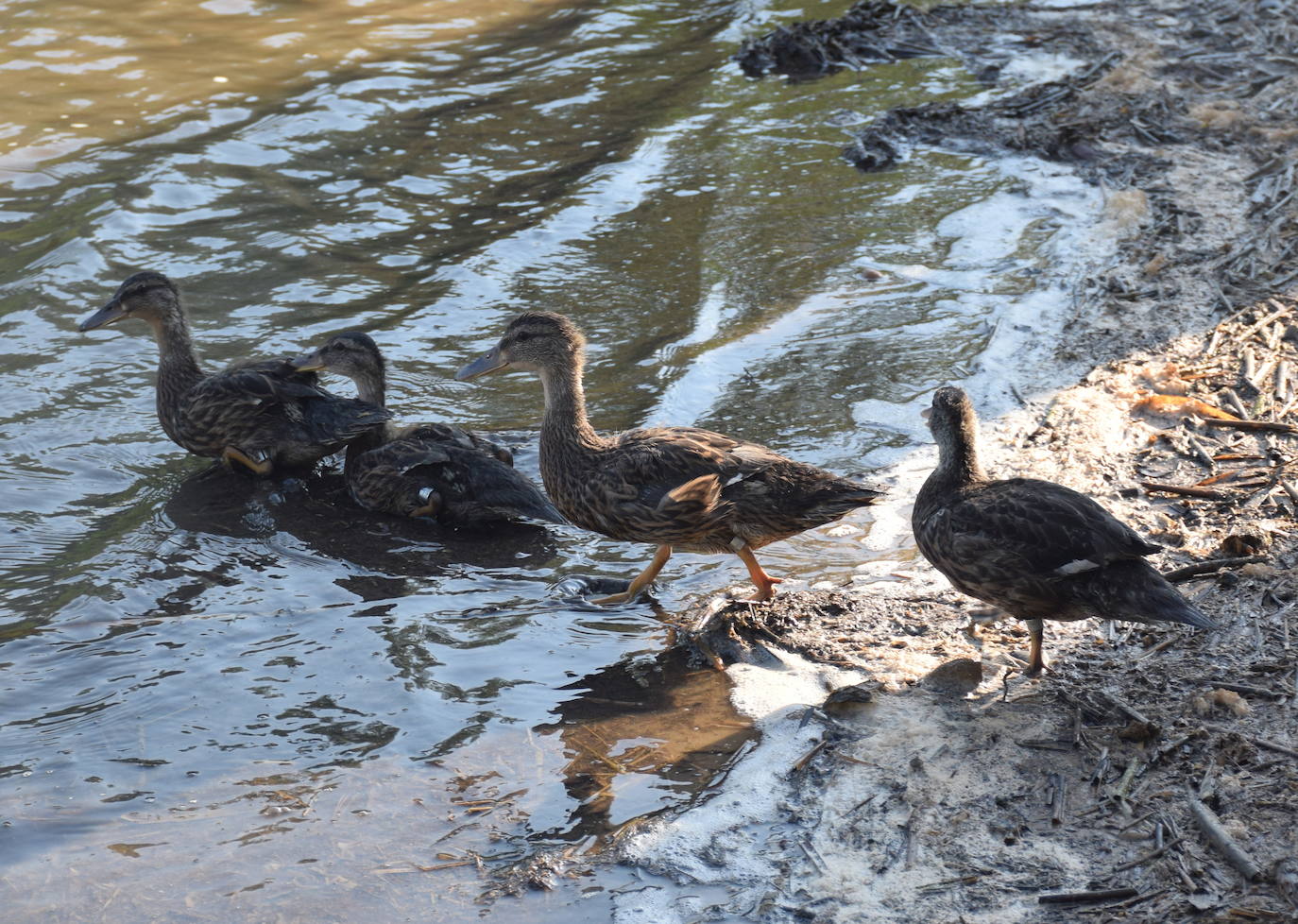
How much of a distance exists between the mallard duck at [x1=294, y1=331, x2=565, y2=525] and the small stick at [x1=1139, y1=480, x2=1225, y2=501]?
2.90 metres

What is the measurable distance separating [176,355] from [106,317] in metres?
0.62

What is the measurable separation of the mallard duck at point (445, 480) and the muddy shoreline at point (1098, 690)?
1.39 meters

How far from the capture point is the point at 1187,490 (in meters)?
5.84

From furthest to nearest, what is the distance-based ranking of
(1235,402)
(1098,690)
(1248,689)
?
(1235,402)
(1098,690)
(1248,689)

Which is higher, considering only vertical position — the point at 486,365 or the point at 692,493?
the point at 486,365

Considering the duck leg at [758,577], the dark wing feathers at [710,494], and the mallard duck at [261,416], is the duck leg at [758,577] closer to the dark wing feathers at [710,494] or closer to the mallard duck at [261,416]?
the dark wing feathers at [710,494]

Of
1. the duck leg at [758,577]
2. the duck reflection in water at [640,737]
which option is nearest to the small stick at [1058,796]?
the duck reflection in water at [640,737]

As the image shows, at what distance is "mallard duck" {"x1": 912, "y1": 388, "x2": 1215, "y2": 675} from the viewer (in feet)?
14.9

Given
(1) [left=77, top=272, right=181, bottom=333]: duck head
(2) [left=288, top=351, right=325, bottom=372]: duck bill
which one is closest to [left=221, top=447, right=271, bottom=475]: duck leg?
(2) [left=288, top=351, right=325, bottom=372]: duck bill

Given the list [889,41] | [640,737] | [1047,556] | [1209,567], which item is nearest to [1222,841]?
[1047,556]

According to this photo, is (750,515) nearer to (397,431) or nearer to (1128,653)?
(1128,653)

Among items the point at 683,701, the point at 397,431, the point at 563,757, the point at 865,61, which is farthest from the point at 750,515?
the point at 865,61

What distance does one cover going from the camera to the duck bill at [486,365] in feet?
21.9

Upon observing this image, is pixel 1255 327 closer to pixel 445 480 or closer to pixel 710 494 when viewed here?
pixel 710 494
